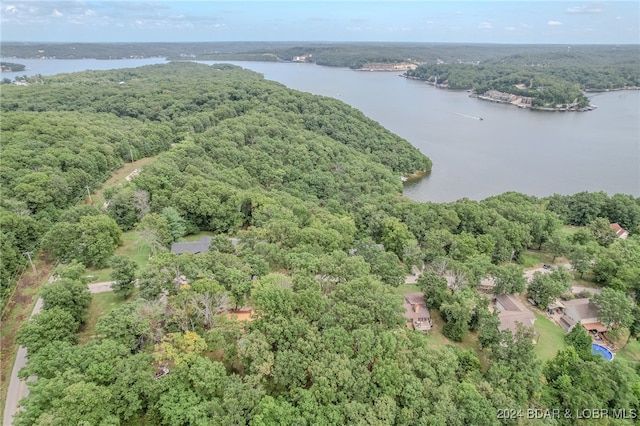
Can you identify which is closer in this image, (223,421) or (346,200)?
(223,421)

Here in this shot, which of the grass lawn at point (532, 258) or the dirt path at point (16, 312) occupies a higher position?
the dirt path at point (16, 312)

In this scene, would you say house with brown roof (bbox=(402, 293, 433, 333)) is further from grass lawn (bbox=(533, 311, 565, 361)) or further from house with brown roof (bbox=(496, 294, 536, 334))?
grass lawn (bbox=(533, 311, 565, 361))

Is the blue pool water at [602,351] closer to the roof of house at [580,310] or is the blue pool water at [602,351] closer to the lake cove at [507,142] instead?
the roof of house at [580,310]

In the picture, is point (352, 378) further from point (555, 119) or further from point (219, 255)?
point (555, 119)

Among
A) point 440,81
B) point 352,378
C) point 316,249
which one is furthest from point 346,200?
point 440,81

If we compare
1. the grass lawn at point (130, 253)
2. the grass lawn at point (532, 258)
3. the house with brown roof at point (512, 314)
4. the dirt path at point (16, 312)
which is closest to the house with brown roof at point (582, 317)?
the house with brown roof at point (512, 314)

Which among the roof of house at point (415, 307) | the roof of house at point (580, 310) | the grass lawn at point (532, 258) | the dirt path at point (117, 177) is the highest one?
the dirt path at point (117, 177)
